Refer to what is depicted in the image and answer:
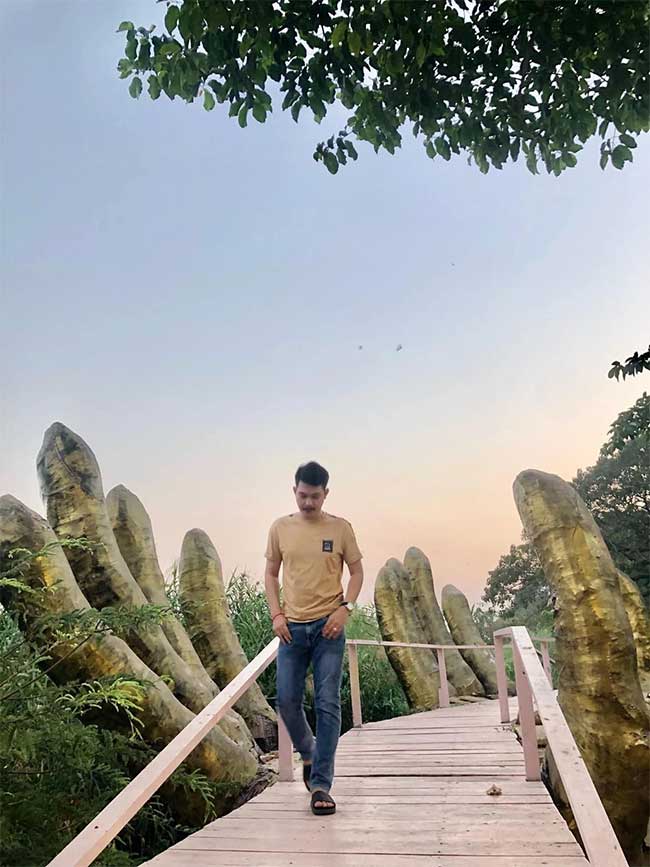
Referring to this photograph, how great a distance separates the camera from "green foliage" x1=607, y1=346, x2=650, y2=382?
309 centimetres

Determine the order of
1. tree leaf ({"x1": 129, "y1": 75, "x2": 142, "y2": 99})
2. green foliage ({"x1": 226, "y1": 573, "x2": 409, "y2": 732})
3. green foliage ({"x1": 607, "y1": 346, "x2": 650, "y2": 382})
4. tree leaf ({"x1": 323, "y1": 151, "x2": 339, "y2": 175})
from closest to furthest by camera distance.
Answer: green foliage ({"x1": 607, "y1": 346, "x2": 650, "y2": 382})
tree leaf ({"x1": 129, "y1": 75, "x2": 142, "y2": 99})
tree leaf ({"x1": 323, "y1": 151, "x2": 339, "y2": 175})
green foliage ({"x1": 226, "y1": 573, "x2": 409, "y2": 732})

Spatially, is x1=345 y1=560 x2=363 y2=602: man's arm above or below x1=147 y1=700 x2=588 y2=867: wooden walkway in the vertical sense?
above

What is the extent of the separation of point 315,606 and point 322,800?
25.3 inches

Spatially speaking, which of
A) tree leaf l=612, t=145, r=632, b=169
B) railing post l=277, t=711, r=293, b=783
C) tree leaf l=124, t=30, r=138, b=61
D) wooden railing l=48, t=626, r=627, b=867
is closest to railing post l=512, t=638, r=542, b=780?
wooden railing l=48, t=626, r=627, b=867

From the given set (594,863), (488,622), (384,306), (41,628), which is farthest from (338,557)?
(488,622)

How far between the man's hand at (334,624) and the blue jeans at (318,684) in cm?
3

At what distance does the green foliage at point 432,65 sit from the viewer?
3561 millimetres

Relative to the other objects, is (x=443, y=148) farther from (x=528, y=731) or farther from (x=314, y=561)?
(x=528, y=731)

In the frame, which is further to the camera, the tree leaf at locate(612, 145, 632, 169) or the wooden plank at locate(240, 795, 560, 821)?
the tree leaf at locate(612, 145, 632, 169)

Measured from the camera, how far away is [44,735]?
2.32m

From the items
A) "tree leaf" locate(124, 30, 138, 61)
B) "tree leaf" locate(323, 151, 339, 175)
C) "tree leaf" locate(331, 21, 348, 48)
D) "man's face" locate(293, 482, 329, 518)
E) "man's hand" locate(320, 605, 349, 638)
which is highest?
"tree leaf" locate(124, 30, 138, 61)

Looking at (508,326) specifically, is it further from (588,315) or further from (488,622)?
(488,622)

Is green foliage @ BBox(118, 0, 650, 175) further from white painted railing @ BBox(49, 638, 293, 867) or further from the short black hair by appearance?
white painted railing @ BBox(49, 638, 293, 867)

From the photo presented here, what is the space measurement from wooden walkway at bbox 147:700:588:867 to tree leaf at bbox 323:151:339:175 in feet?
9.20
